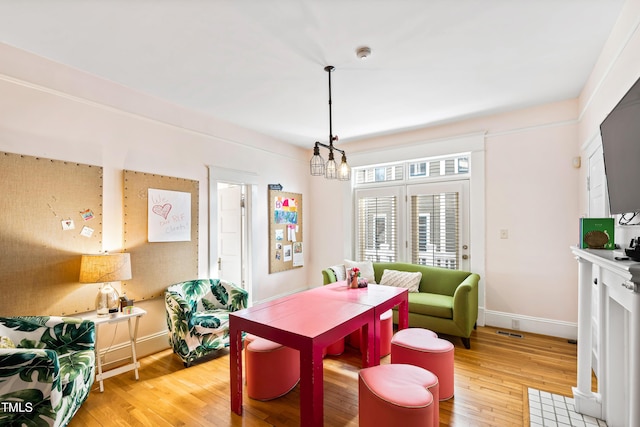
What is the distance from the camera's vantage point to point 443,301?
357 centimetres

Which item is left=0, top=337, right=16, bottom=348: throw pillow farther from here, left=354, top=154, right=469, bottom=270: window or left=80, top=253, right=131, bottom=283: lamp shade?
left=354, top=154, right=469, bottom=270: window

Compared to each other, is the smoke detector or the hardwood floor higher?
the smoke detector

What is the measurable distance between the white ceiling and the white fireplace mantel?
5.31ft

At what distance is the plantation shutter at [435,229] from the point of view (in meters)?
4.16

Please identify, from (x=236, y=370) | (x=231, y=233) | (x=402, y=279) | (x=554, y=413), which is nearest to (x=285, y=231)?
(x=231, y=233)

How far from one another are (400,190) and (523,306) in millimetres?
2164

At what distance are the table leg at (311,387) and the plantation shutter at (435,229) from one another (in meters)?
3.01

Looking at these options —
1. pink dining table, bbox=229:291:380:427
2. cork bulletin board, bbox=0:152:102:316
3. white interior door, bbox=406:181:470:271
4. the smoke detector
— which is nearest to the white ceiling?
the smoke detector

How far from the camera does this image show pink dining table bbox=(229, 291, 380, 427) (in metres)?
1.76

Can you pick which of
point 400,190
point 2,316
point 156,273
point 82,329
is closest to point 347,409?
point 82,329

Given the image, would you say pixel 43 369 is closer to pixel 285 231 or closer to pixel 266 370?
pixel 266 370

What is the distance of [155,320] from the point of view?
3238 mm

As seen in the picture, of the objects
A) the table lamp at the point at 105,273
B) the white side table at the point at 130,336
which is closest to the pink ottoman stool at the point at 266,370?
the white side table at the point at 130,336

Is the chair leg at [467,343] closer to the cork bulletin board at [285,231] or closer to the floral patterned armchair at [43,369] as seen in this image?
the cork bulletin board at [285,231]
